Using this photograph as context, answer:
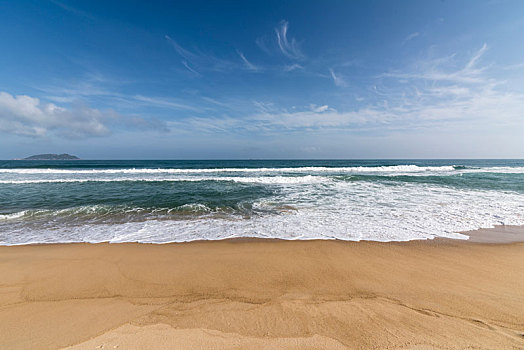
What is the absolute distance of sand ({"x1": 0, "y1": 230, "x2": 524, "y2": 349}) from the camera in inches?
81.6

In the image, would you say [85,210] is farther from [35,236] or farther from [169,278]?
[169,278]

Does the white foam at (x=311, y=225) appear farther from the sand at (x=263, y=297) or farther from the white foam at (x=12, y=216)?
the white foam at (x=12, y=216)

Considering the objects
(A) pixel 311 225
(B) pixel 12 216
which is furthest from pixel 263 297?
(B) pixel 12 216

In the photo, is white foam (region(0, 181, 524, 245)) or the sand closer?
the sand

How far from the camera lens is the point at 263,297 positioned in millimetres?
2723

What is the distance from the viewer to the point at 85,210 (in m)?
7.64

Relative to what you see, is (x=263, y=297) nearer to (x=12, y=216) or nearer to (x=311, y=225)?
(x=311, y=225)

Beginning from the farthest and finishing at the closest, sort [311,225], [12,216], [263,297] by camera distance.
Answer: [12,216], [311,225], [263,297]

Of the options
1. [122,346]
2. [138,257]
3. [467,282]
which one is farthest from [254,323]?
[467,282]

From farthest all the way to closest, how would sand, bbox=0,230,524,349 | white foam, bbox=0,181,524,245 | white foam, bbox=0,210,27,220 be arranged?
1. white foam, bbox=0,210,27,220
2. white foam, bbox=0,181,524,245
3. sand, bbox=0,230,524,349

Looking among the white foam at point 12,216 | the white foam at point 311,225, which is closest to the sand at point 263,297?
the white foam at point 311,225

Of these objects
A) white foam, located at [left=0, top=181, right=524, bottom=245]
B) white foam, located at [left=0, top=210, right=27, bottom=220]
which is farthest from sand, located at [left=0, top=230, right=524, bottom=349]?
white foam, located at [left=0, top=210, right=27, bottom=220]

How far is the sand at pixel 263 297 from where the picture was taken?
207cm

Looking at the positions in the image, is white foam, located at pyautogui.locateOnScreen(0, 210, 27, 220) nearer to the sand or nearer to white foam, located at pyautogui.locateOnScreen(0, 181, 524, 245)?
white foam, located at pyautogui.locateOnScreen(0, 181, 524, 245)
